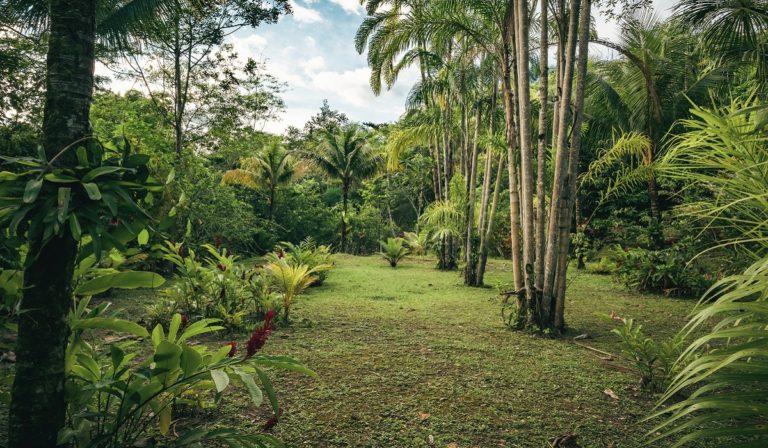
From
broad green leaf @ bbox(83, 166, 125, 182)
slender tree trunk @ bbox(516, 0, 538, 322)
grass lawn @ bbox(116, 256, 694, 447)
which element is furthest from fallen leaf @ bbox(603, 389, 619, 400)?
broad green leaf @ bbox(83, 166, 125, 182)

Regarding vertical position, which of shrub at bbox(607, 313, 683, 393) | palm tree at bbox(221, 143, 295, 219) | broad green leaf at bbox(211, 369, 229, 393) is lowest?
shrub at bbox(607, 313, 683, 393)

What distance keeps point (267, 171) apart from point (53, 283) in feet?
58.0

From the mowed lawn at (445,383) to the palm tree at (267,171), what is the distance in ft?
44.5

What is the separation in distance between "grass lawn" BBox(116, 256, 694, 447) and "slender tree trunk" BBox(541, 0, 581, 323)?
58cm

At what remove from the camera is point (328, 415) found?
2443 millimetres

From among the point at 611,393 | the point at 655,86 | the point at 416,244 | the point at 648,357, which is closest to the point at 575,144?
the point at 648,357

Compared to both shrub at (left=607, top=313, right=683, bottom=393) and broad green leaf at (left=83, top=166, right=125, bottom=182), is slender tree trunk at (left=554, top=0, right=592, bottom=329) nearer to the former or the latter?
shrub at (left=607, top=313, right=683, bottom=393)

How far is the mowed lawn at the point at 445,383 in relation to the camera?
7.46 ft

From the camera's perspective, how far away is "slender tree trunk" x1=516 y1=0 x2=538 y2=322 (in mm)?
4297

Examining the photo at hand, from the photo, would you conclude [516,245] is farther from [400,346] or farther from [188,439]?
[188,439]

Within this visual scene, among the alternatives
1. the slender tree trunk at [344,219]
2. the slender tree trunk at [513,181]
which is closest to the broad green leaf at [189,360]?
the slender tree trunk at [513,181]

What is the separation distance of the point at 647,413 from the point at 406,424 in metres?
1.52

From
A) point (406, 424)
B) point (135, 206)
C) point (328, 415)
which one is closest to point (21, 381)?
point (135, 206)

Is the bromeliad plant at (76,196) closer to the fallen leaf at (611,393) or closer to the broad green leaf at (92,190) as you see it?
the broad green leaf at (92,190)
